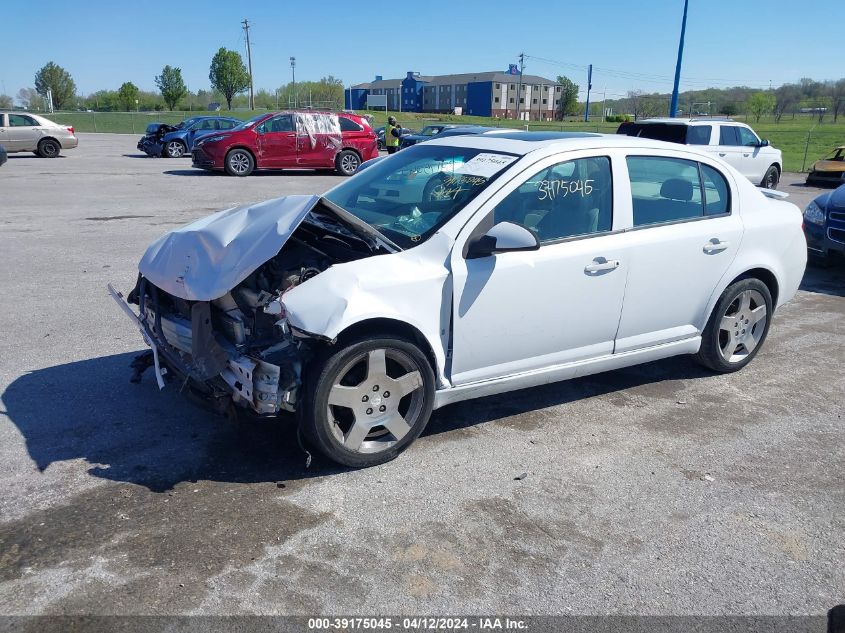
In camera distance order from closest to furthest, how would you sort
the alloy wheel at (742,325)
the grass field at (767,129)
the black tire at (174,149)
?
the alloy wheel at (742,325), the black tire at (174,149), the grass field at (767,129)

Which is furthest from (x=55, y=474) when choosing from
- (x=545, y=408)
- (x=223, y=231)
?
(x=545, y=408)

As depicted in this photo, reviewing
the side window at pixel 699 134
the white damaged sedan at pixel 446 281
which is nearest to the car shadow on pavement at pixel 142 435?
the white damaged sedan at pixel 446 281

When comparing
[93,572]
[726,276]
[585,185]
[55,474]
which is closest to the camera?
[93,572]

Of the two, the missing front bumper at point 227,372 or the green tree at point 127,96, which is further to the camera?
the green tree at point 127,96

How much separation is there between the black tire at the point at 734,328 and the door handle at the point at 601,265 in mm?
1219

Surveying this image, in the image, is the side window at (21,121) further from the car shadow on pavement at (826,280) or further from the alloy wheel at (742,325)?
the alloy wheel at (742,325)

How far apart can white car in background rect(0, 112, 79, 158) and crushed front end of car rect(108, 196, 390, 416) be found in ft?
83.2

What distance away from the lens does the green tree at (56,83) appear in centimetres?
9925

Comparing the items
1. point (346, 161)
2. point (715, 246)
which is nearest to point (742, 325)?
point (715, 246)

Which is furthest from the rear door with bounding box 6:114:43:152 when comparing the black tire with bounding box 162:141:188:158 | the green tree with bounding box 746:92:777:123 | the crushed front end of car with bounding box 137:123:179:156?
the green tree with bounding box 746:92:777:123

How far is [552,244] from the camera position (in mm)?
4449

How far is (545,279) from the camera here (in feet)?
14.3

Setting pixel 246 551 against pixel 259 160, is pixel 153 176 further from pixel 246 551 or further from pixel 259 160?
pixel 246 551

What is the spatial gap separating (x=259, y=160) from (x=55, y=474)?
18229mm
